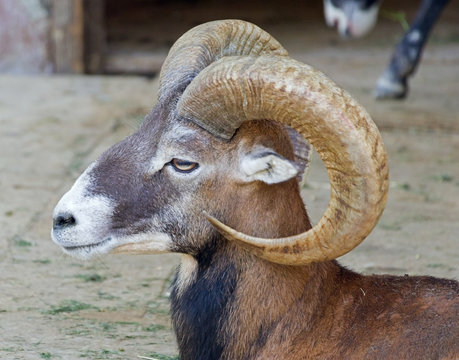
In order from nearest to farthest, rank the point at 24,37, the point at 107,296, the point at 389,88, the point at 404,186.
Result: the point at 107,296, the point at 404,186, the point at 389,88, the point at 24,37

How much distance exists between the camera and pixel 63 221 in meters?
4.26

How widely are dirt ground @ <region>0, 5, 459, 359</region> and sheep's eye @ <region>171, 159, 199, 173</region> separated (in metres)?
0.91

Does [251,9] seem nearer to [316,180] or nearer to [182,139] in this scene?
[316,180]

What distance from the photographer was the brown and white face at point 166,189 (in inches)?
169

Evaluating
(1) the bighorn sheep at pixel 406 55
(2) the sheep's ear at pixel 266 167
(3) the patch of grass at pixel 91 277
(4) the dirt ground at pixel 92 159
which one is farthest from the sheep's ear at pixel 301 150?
(1) the bighorn sheep at pixel 406 55

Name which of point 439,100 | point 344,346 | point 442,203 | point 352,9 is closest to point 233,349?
point 344,346

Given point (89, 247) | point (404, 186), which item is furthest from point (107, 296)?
point (404, 186)

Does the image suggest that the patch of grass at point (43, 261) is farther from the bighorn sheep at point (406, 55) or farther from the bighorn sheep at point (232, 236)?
the bighorn sheep at point (406, 55)

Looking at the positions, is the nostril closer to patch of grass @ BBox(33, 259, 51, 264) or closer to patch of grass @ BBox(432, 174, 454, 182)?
patch of grass @ BBox(33, 259, 51, 264)

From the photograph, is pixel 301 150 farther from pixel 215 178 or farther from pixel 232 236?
pixel 232 236

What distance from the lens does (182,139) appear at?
4.34 meters

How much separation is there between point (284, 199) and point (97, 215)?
84 cm

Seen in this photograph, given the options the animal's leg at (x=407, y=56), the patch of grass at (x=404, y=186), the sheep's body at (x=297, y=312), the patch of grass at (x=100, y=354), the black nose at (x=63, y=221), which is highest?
the black nose at (x=63, y=221)

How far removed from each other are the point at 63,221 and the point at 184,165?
0.59 metres
